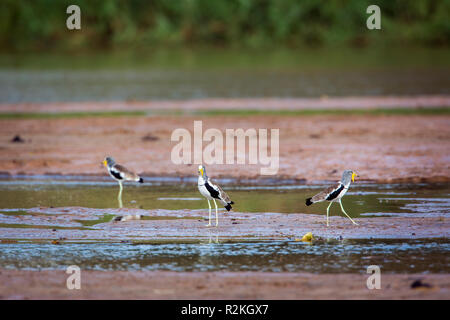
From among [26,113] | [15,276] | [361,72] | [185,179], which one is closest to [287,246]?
[15,276]

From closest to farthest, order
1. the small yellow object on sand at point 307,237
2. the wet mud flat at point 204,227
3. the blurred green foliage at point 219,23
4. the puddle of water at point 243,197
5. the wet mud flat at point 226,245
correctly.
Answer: the wet mud flat at point 226,245
the small yellow object on sand at point 307,237
the wet mud flat at point 204,227
the puddle of water at point 243,197
the blurred green foliage at point 219,23

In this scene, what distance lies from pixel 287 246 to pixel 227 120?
40.4ft

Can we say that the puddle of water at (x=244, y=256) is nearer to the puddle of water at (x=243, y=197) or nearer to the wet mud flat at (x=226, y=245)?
the wet mud flat at (x=226, y=245)

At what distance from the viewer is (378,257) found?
9078 millimetres

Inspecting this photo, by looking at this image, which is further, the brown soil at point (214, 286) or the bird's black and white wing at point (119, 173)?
the bird's black and white wing at point (119, 173)

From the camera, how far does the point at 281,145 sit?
17.4m

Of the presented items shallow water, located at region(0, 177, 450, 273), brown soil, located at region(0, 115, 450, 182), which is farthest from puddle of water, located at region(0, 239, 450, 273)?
brown soil, located at region(0, 115, 450, 182)

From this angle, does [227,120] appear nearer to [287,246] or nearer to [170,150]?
[170,150]

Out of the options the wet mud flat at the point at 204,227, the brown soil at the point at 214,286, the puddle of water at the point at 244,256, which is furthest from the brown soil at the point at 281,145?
the brown soil at the point at 214,286

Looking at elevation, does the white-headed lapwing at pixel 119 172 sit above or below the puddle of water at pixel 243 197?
above

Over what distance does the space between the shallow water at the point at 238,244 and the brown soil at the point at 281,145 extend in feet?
4.17

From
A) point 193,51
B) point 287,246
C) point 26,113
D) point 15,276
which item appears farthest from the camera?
point 193,51

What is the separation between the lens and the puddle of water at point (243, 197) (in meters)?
11.8

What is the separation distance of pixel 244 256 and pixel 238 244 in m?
0.62
